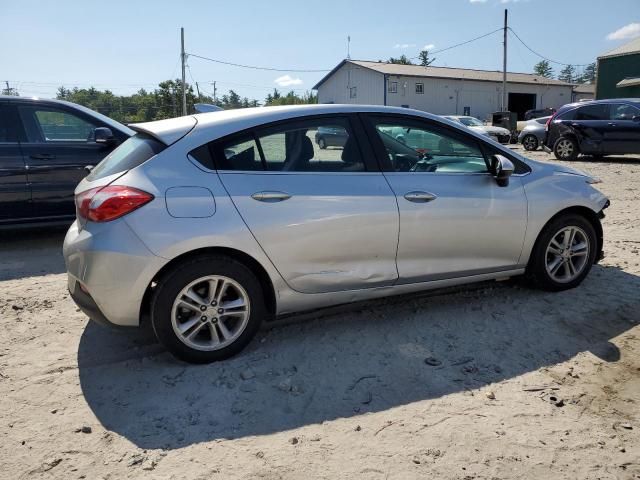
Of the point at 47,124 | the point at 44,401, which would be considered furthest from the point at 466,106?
the point at 44,401

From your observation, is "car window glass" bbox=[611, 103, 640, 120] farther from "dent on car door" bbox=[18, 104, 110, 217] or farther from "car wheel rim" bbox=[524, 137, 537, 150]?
"dent on car door" bbox=[18, 104, 110, 217]

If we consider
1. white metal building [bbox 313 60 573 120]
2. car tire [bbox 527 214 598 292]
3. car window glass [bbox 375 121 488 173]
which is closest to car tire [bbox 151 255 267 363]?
car window glass [bbox 375 121 488 173]

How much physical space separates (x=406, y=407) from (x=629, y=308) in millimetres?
2384

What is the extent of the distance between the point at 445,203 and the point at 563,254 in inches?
54.1

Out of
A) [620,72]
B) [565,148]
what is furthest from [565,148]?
[620,72]

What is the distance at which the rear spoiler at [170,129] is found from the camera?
128 inches

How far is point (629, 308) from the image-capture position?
4.09 m

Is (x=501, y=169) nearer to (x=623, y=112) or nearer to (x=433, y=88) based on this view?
A: (x=623, y=112)

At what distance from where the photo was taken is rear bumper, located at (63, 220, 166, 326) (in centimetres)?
300

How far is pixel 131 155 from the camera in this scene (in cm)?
333

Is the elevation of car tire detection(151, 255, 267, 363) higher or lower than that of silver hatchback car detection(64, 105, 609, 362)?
lower

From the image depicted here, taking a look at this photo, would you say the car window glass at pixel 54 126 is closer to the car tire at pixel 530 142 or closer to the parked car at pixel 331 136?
the parked car at pixel 331 136

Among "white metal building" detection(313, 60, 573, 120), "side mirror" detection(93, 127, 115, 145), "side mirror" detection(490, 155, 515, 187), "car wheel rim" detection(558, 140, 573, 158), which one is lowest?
"side mirror" detection(490, 155, 515, 187)

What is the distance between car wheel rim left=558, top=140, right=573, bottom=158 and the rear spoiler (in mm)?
13724
